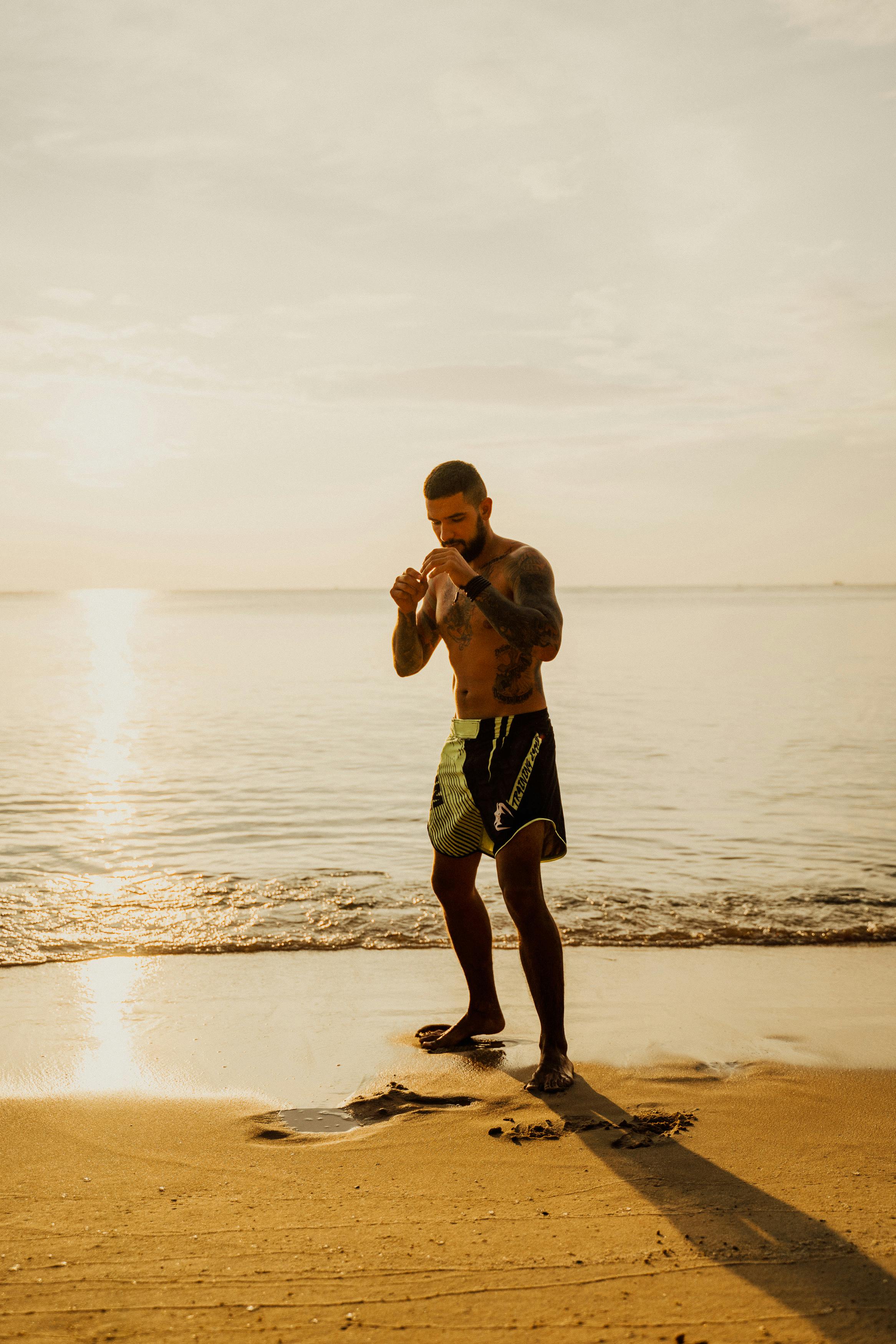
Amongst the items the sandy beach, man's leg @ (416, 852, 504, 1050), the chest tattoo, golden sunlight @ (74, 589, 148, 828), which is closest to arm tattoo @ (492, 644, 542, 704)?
the chest tattoo

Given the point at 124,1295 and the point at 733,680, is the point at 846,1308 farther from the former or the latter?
the point at 733,680

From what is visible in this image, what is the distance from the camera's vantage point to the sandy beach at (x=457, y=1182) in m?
2.36

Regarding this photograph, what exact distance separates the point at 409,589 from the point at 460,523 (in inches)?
12.7

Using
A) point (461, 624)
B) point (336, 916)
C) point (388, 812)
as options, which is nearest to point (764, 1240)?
point (461, 624)

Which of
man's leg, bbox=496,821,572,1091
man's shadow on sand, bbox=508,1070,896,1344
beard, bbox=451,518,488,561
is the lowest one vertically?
man's shadow on sand, bbox=508,1070,896,1344

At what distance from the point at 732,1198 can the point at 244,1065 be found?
6.34 feet

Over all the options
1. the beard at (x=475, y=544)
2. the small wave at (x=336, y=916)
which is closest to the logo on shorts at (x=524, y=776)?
the beard at (x=475, y=544)

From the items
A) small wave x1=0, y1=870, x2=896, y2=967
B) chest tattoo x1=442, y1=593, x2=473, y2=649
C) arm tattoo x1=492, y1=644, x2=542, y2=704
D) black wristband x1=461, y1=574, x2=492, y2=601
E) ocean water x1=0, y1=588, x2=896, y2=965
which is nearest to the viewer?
black wristband x1=461, y1=574, x2=492, y2=601

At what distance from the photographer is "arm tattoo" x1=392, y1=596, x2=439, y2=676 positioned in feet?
14.5

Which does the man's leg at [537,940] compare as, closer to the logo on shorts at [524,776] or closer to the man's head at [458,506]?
the logo on shorts at [524,776]

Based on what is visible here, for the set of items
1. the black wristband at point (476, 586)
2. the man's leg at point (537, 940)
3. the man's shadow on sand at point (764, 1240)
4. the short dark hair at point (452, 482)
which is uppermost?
the short dark hair at point (452, 482)

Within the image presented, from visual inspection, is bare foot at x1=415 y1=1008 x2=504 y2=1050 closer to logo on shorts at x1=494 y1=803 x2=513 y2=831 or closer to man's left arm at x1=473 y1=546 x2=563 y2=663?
logo on shorts at x1=494 y1=803 x2=513 y2=831

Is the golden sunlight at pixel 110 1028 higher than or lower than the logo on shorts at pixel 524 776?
lower

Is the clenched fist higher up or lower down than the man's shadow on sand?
higher up
